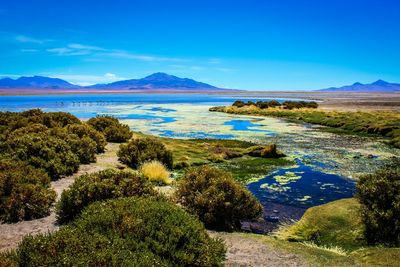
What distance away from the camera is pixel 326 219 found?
15031mm

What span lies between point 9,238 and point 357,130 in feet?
154

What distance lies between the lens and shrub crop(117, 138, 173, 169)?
24250 mm

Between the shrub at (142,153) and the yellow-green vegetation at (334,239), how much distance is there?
11.3 m

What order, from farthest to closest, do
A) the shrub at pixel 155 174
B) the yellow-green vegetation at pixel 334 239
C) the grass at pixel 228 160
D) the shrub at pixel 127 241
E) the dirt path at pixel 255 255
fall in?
the grass at pixel 228 160, the shrub at pixel 155 174, the yellow-green vegetation at pixel 334 239, the dirt path at pixel 255 255, the shrub at pixel 127 241

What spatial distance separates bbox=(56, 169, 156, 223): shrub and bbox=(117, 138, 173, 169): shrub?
983cm

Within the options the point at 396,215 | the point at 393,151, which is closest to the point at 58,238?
the point at 396,215

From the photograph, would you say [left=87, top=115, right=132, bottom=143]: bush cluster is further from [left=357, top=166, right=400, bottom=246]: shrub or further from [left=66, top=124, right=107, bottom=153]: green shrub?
[left=357, top=166, right=400, bottom=246]: shrub

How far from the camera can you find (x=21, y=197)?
43.6 feet

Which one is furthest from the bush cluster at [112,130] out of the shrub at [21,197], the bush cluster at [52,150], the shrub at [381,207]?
the shrub at [381,207]

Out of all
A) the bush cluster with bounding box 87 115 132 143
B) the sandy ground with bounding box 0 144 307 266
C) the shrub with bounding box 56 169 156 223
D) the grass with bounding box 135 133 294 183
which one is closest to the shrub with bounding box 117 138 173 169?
the grass with bounding box 135 133 294 183

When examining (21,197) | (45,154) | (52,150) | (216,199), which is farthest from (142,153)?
(216,199)

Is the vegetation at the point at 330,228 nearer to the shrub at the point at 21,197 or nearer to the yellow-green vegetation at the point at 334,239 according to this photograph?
the yellow-green vegetation at the point at 334,239

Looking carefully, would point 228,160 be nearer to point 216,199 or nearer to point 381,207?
point 216,199

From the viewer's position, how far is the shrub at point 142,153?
24.2m
